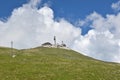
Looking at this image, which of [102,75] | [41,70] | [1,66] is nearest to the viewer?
[102,75]

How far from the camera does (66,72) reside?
54.2m

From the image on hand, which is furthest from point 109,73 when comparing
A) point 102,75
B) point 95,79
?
point 95,79

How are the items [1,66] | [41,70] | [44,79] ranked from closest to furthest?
1. [44,79]
2. [41,70]
3. [1,66]

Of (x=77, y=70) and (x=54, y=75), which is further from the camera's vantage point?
(x=77, y=70)

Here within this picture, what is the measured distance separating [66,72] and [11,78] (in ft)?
31.9

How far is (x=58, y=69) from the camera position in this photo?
5791cm

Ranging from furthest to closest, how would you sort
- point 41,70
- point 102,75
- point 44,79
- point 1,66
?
point 1,66 → point 41,70 → point 102,75 → point 44,79

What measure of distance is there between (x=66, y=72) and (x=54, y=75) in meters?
3.61

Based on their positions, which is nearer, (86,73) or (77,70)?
(86,73)

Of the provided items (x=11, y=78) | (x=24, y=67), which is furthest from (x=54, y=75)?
(x=24, y=67)

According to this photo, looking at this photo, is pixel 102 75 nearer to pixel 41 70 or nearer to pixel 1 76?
pixel 41 70

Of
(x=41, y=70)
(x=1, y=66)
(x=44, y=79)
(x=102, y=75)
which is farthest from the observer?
(x=1, y=66)

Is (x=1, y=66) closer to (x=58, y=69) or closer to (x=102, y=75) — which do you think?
(x=58, y=69)

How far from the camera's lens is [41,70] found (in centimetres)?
5684
